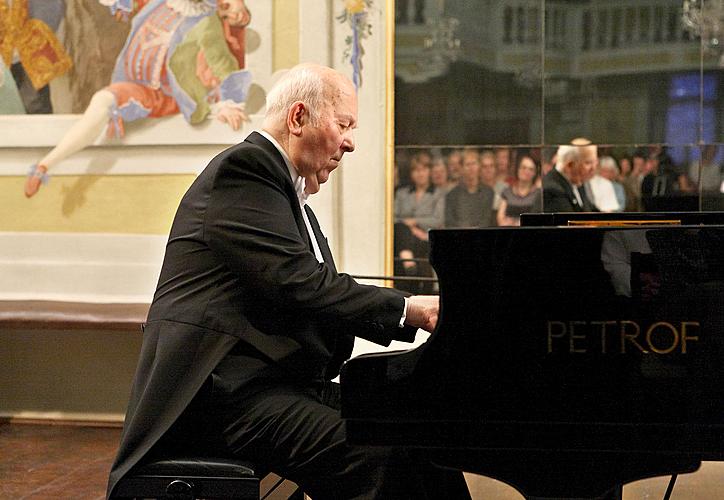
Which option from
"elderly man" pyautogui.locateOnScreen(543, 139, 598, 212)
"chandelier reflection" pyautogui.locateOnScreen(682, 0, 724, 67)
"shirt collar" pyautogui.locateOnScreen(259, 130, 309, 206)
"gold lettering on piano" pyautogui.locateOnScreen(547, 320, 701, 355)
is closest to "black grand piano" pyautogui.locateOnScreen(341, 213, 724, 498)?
"gold lettering on piano" pyautogui.locateOnScreen(547, 320, 701, 355)

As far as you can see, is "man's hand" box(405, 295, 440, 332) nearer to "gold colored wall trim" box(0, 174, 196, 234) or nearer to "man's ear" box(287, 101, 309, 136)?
"man's ear" box(287, 101, 309, 136)

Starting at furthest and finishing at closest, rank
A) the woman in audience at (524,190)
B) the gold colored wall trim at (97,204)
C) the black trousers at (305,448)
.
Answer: the gold colored wall trim at (97,204), the woman in audience at (524,190), the black trousers at (305,448)

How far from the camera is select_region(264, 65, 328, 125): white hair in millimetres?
2533

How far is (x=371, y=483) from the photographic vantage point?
88.7 inches

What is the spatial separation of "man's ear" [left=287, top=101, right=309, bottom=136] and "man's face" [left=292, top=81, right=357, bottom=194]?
1cm

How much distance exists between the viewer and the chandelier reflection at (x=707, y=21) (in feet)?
Answer: 15.4

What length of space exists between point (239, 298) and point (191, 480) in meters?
0.45

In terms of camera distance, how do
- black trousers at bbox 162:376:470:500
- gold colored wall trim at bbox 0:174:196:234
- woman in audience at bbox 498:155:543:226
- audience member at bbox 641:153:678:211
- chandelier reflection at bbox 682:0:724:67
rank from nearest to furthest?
black trousers at bbox 162:376:470:500, chandelier reflection at bbox 682:0:724:67, audience member at bbox 641:153:678:211, woman in audience at bbox 498:155:543:226, gold colored wall trim at bbox 0:174:196:234

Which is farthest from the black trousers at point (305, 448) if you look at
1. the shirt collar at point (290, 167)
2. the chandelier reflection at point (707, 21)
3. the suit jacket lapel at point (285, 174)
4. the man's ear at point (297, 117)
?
the chandelier reflection at point (707, 21)

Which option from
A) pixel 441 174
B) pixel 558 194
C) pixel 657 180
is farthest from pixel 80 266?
pixel 657 180

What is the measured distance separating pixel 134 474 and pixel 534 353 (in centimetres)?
100

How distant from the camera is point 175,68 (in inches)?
201

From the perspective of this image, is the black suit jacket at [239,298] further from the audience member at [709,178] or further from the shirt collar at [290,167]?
the audience member at [709,178]

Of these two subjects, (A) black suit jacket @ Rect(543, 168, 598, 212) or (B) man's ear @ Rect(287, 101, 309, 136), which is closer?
(B) man's ear @ Rect(287, 101, 309, 136)
